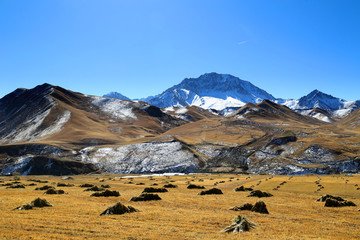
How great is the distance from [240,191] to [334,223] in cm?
3073

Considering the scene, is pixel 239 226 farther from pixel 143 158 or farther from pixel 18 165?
pixel 18 165

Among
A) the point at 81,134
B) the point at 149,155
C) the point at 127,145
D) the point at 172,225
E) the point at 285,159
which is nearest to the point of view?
the point at 172,225

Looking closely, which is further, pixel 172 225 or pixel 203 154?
pixel 203 154

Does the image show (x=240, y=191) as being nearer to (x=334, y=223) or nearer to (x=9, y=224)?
(x=334, y=223)

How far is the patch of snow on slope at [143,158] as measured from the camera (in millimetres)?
137500

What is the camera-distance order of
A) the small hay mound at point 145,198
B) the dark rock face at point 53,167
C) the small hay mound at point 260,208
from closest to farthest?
the small hay mound at point 260,208
the small hay mound at point 145,198
the dark rock face at point 53,167

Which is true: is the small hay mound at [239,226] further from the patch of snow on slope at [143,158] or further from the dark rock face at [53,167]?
the dark rock face at [53,167]

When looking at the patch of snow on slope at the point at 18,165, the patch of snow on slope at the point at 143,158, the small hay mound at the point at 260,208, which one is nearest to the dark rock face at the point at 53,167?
the patch of snow on slope at the point at 18,165

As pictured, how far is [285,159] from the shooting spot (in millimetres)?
132000

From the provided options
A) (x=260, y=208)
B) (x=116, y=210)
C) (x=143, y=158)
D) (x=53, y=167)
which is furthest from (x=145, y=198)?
(x=143, y=158)

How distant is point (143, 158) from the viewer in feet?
486

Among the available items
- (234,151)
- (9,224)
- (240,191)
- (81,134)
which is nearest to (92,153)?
(81,134)

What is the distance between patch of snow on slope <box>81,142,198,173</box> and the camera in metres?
138

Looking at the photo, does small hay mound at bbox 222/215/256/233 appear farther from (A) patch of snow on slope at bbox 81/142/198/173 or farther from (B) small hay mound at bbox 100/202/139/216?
(A) patch of snow on slope at bbox 81/142/198/173
